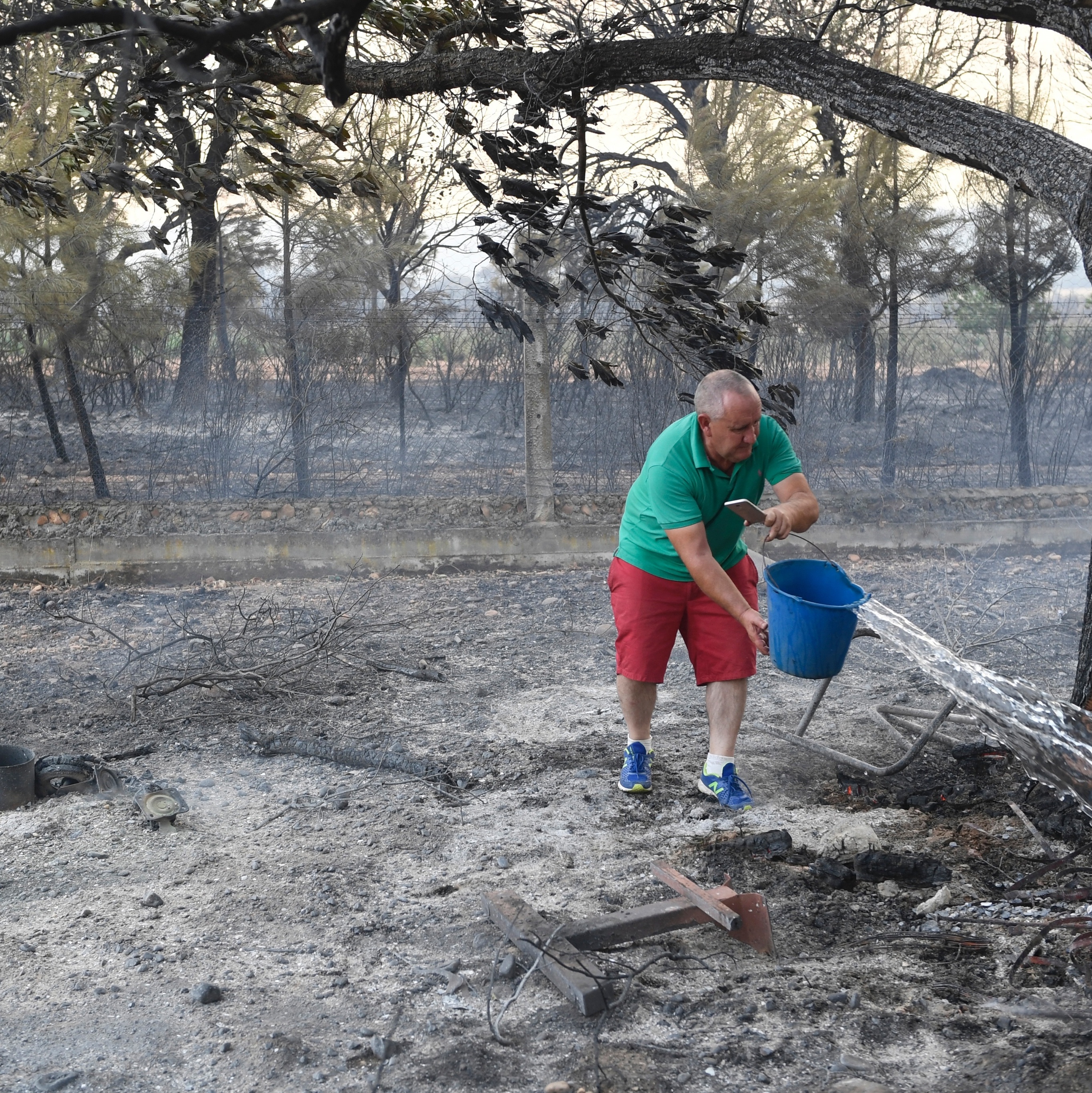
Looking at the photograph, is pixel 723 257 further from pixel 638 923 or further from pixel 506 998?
pixel 506 998

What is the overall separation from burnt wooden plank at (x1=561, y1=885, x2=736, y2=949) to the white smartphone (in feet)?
4.30

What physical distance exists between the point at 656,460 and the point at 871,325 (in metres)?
7.48

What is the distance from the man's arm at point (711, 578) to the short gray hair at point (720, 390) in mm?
427

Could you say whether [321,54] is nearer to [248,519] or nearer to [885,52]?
[248,519]

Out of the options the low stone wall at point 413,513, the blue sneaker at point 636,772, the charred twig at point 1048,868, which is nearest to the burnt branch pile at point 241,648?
the low stone wall at point 413,513

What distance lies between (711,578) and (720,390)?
2.30 ft

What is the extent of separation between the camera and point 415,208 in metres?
13.1

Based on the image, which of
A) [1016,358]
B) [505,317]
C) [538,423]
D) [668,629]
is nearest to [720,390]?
A: [505,317]

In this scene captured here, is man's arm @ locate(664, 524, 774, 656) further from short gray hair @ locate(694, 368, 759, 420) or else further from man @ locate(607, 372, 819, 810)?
short gray hair @ locate(694, 368, 759, 420)

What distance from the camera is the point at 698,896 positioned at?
312 cm

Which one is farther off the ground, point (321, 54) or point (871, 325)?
point (871, 325)

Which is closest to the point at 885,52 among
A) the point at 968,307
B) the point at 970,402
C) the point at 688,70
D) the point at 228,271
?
the point at 968,307

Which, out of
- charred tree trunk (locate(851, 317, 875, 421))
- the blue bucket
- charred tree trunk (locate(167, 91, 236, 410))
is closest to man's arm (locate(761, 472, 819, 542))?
the blue bucket

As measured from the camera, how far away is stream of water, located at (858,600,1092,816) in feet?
12.1
